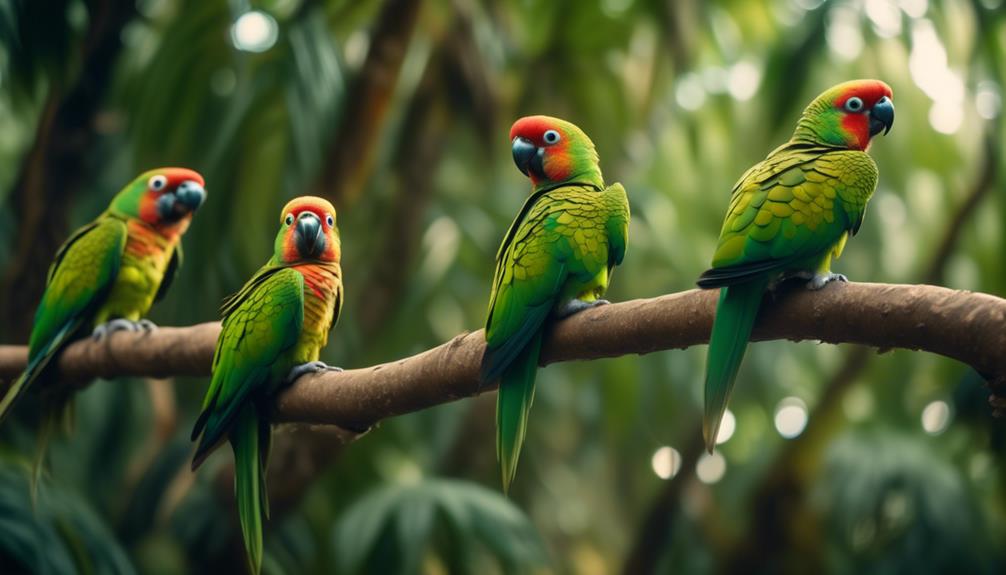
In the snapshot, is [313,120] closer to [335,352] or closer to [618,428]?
[335,352]

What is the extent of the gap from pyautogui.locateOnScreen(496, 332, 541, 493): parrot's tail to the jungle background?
2393 mm

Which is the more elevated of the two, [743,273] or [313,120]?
[313,120]

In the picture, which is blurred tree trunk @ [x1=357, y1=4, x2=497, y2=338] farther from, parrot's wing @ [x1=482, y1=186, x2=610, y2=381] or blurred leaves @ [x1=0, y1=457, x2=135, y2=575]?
parrot's wing @ [x1=482, y1=186, x2=610, y2=381]

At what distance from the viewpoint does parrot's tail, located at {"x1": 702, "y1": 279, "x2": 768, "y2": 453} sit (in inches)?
91.0

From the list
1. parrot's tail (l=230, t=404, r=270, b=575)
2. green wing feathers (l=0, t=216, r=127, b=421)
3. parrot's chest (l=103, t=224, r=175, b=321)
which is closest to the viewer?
parrot's tail (l=230, t=404, r=270, b=575)

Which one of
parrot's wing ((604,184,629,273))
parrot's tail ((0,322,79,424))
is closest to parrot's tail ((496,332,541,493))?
parrot's wing ((604,184,629,273))

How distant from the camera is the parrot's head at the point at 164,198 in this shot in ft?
11.7

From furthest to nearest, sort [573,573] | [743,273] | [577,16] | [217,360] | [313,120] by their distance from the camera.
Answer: [573,573]
[577,16]
[313,120]
[217,360]
[743,273]

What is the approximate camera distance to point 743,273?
2.26m

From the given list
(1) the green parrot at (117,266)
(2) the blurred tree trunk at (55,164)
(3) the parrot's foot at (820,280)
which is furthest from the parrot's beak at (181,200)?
(3) the parrot's foot at (820,280)

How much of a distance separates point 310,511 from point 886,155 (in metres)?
4.59

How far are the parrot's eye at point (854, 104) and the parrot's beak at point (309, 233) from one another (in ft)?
4.84

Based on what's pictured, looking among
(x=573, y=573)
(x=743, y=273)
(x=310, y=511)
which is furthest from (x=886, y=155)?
(x=743, y=273)

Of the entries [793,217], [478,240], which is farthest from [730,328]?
[478,240]
